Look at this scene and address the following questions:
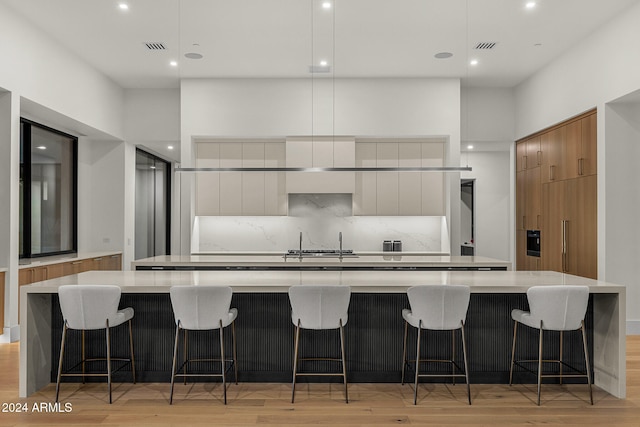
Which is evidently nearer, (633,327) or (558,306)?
(558,306)

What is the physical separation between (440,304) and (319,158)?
436cm

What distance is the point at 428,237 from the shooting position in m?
7.88

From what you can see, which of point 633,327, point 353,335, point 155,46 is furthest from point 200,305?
point 633,327

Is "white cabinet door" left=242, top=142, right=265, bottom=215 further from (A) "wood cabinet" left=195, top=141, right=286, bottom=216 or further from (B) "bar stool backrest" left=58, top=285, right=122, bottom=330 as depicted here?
(B) "bar stool backrest" left=58, top=285, right=122, bottom=330

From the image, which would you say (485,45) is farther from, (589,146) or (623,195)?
(623,195)

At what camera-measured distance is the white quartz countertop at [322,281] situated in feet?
11.8

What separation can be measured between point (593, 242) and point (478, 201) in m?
4.01

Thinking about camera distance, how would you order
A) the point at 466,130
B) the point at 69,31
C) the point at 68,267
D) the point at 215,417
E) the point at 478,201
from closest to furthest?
the point at 215,417, the point at 69,31, the point at 68,267, the point at 466,130, the point at 478,201

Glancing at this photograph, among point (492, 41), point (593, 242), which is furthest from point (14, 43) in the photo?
point (593, 242)

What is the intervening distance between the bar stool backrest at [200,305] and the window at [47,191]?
3776 millimetres

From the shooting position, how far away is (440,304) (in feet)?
11.3

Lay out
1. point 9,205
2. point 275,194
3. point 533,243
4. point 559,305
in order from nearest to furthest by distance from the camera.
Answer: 1. point 559,305
2. point 9,205
3. point 533,243
4. point 275,194

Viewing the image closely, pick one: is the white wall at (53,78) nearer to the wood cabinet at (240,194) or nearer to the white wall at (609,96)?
the wood cabinet at (240,194)

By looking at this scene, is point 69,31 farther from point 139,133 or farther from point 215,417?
point 215,417
